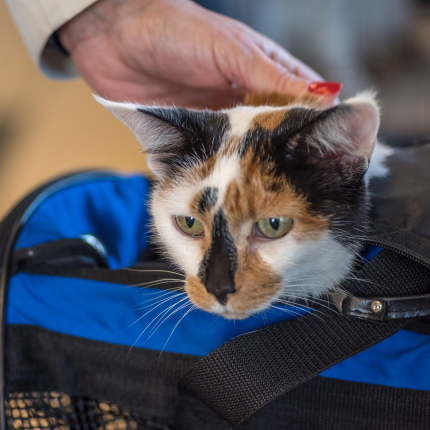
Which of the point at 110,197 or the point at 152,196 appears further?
the point at 110,197

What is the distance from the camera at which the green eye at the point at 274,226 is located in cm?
57

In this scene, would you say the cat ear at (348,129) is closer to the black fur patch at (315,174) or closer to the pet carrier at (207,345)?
the black fur patch at (315,174)

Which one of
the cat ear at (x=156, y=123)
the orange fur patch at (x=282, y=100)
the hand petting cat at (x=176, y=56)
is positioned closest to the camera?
the cat ear at (x=156, y=123)

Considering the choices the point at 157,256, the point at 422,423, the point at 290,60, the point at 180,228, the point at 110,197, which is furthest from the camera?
the point at 110,197

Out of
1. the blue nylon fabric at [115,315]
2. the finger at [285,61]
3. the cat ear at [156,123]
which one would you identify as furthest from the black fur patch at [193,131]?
the finger at [285,61]

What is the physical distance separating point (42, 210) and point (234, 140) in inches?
21.5

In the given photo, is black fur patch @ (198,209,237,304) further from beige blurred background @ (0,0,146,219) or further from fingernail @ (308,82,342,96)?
beige blurred background @ (0,0,146,219)

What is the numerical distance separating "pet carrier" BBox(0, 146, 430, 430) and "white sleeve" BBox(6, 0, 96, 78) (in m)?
0.52

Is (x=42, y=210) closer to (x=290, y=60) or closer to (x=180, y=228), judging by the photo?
(x=180, y=228)

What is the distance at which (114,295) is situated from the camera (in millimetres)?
684

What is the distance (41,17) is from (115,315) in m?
0.79

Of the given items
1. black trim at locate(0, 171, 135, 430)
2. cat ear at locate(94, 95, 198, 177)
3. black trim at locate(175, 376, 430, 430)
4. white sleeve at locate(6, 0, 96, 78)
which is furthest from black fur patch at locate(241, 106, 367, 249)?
white sleeve at locate(6, 0, 96, 78)

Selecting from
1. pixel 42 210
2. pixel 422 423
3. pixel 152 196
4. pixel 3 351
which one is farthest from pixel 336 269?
pixel 42 210

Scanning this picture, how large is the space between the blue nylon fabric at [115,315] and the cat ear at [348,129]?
24cm
